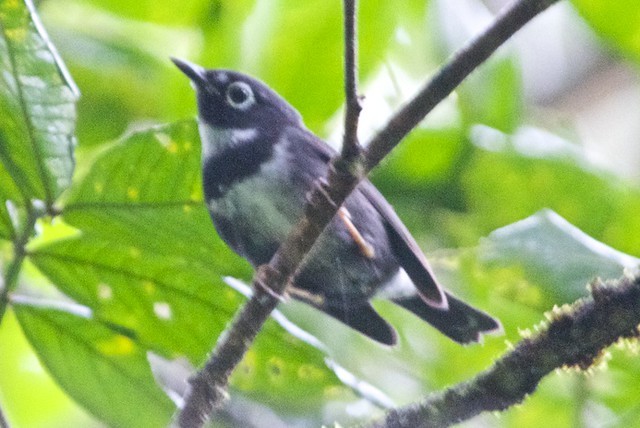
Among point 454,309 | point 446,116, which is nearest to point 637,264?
point 454,309

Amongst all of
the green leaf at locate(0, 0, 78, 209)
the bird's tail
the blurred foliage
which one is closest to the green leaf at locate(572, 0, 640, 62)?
the blurred foliage

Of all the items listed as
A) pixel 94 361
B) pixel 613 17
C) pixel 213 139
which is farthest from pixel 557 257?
pixel 94 361

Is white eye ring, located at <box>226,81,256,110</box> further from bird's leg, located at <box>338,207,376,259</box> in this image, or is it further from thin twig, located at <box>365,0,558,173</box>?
thin twig, located at <box>365,0,558,173</box>

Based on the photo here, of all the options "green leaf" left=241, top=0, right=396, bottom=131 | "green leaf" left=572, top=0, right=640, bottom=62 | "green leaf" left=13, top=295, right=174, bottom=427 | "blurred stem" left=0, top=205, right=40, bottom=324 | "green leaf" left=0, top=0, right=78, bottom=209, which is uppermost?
"green leaf" left=572, top=0, right=640, bottom=62

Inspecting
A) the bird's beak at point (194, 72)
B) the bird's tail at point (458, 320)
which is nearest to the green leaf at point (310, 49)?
the bird's beak at point (194, 72)

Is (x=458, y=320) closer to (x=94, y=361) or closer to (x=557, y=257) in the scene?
(x=557, y=257)

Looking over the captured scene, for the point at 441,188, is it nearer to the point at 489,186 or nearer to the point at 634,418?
the point at 489,186

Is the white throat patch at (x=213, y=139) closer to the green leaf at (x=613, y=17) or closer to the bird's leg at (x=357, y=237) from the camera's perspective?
the bird's leg at (x=357, y=237)
